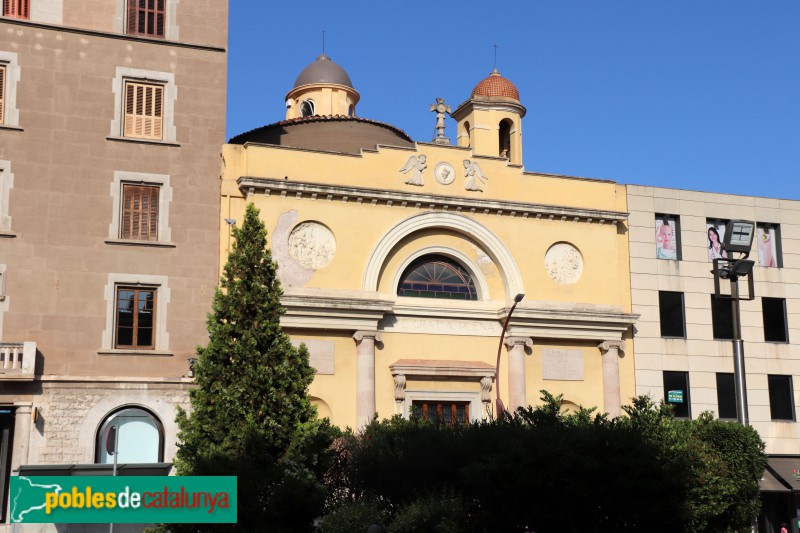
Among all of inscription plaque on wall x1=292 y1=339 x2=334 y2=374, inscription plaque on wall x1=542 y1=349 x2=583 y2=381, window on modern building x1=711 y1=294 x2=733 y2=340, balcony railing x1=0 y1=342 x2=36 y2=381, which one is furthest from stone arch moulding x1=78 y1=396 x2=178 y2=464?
window on modern building x1=711 y1=294 x2=733 y2=340

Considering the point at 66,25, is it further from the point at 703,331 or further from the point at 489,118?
the point at 703,331

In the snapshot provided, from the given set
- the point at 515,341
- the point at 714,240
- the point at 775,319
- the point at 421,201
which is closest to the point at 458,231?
the point at 421,201

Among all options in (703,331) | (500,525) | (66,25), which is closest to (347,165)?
(66,25)

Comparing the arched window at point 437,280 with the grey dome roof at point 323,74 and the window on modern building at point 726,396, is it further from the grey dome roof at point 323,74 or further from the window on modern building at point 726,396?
the grey dome roof at point 323,74

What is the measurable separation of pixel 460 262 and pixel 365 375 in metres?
5.92

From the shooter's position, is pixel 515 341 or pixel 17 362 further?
pixel 515 341

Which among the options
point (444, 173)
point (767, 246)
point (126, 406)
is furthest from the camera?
point (767, 246)

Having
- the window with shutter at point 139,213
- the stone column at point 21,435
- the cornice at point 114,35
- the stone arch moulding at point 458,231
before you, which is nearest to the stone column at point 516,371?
the stone arch moulding at point 458,231

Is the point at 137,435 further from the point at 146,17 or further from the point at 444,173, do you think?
the point at 444,173

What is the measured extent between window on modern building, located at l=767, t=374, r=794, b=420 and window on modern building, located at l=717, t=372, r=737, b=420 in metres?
1.67

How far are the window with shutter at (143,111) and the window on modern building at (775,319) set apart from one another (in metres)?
23.7

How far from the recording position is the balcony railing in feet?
96.5

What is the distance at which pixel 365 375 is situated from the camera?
34.0 metres

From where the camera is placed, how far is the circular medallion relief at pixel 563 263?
37.8 m
